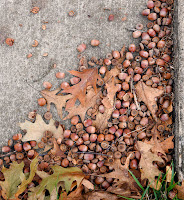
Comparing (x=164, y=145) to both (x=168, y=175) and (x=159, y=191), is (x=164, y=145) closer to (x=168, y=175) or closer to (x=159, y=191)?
(x=168, y=175)

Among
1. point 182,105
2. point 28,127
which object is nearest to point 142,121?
point 182,105

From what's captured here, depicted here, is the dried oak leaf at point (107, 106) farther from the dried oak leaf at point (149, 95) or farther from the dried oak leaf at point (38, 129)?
the dried oak leaf at point (38, 129)

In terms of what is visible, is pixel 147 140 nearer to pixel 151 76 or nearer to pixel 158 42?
pixel 151 76

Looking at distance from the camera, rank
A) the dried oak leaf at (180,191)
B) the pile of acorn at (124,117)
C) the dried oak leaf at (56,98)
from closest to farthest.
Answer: the dried oak leaf at (180,191)
the pile of acorn at (124,117)
the dried oak leaf at (56,98)

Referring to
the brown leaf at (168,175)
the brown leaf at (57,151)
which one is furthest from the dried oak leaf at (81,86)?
the brown leaf at (168,175)

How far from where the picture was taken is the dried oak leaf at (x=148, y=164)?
2.15 metres

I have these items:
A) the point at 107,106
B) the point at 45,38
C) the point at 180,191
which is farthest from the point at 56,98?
the point at 180,191

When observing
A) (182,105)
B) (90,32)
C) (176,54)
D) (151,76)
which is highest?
(90,32)

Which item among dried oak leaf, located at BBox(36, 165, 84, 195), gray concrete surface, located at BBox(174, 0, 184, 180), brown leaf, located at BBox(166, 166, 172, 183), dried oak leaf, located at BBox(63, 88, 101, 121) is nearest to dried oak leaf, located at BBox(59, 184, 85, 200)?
dried oak leaf, located at BBox(36, 165, 84, 195)

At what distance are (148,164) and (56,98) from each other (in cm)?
114

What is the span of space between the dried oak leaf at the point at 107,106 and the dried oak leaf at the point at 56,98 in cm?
37

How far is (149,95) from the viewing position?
2340 millimetres

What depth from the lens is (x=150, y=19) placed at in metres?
2.48

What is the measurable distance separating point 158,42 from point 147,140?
1.04m
